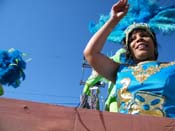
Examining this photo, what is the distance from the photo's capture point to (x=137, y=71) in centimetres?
225

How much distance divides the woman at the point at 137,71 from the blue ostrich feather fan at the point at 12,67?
471cm

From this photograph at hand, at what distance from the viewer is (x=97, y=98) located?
10.5 m

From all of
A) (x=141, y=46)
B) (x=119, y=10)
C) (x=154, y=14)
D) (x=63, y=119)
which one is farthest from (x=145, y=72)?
(x=154, y=14)

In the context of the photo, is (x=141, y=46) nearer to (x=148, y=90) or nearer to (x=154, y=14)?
(x=148, y=90)

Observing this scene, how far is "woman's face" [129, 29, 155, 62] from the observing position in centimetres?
238

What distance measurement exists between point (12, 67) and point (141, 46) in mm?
5073

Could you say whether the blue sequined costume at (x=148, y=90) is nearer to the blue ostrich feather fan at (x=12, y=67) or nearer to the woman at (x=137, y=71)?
the woman at (x=137, y=71)

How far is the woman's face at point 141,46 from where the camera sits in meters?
2.38

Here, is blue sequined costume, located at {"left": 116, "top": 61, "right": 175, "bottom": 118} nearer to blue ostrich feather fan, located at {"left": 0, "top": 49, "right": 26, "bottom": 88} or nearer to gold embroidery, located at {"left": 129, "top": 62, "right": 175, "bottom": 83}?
gold embroidery, located at {"left": 129, "top": 62, "right": 175, "bottom": 83}

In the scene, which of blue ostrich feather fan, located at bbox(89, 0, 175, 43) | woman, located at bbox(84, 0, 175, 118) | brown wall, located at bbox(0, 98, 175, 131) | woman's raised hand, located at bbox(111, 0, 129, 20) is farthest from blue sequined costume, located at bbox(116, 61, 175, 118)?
blue ostrich feather fan, located at bbox(89, 0, 175, 43)

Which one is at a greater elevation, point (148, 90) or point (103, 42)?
point (103, 42)

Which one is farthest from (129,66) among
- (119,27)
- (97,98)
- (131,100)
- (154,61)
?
(97,98)

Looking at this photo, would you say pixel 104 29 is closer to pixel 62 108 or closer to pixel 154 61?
pixel 154 61

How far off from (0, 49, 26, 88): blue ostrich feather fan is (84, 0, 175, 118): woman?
471cm
